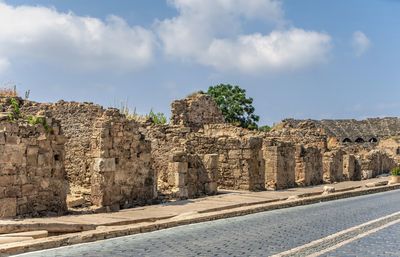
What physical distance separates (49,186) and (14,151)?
136cm

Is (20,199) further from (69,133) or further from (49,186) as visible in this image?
(69,133)

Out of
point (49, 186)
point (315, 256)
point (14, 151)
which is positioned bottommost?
point (315, 256)

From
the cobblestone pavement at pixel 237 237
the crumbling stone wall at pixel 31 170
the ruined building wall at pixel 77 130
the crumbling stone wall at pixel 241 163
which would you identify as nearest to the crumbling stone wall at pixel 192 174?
the crumbling stone wall at pixel 241 163

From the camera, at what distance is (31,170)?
13531 millimetres

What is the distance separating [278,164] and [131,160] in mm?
10455

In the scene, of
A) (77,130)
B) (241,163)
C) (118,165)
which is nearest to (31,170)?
(118,165)

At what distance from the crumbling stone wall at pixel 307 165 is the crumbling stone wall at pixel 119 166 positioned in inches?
492

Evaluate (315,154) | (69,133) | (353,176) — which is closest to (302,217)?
(69,133)

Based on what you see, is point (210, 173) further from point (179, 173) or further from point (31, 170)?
point (31, 170)

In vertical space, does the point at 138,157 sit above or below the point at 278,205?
above

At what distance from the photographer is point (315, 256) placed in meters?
8.56

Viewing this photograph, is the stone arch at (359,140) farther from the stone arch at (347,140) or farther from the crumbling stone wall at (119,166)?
the crumbling stone wall at (119,166)

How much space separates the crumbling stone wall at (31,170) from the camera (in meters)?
12.9

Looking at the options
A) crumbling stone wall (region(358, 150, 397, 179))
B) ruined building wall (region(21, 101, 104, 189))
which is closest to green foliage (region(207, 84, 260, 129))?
crumbling stone wall (region(358, 150, 397, 179))
